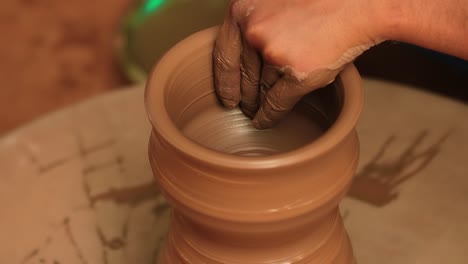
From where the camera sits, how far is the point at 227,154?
32.3 inches

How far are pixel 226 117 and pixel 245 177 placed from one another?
0.30 metres

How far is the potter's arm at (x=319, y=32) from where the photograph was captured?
93 cm

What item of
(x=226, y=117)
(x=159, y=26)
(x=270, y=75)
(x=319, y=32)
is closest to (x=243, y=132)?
(x=226, y=117)

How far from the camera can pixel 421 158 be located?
134 centimetres

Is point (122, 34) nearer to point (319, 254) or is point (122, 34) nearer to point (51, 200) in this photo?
point (51, 200)

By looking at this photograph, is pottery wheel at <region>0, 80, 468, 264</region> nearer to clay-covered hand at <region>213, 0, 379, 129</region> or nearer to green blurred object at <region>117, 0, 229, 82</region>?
clay-covered hand at <region>213, 0, 379, 129</region>

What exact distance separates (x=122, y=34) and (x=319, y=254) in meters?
1.64

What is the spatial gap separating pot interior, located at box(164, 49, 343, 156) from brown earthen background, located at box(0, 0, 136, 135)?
1665 mm

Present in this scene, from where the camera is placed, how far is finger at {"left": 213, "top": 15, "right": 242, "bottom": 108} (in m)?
1.00

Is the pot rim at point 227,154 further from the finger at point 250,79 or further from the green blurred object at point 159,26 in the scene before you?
the green blurred object at point 159,26

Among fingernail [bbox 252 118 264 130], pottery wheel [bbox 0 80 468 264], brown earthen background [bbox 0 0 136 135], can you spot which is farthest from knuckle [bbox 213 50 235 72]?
brown earthen background [bbox 0 0 136 135]

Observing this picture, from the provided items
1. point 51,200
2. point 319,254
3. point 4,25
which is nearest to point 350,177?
point 319,254

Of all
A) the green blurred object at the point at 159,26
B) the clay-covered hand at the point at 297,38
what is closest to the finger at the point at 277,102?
the clay-covered hand at the point at 297,38

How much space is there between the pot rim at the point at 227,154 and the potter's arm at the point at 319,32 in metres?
0.04
